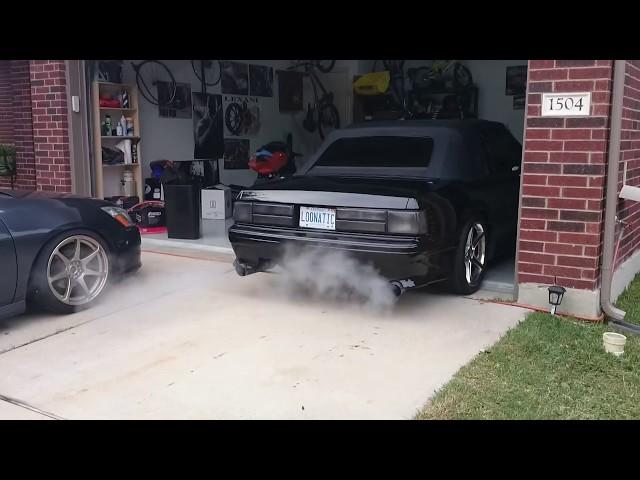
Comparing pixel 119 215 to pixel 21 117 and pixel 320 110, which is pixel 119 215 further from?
pixel 320 110

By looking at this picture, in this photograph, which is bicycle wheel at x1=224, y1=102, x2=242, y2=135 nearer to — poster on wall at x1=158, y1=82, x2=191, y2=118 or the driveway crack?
poster on wall at x1=158, y1=82, x2=191, y2=118

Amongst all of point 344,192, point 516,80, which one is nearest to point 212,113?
point 516,80

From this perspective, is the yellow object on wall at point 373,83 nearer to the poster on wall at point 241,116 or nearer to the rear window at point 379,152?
the poster on wall at point 241,116

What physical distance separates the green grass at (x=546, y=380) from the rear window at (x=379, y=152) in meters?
1.68

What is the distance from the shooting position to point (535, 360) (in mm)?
3891

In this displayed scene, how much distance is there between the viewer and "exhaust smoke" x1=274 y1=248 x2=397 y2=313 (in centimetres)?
465

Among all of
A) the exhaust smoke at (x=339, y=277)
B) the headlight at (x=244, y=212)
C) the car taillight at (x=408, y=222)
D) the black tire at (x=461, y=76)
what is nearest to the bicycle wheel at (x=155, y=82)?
the black tire at (x=461, y=76)

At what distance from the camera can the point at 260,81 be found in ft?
43.0

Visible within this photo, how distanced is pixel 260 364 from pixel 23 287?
6.22 ft

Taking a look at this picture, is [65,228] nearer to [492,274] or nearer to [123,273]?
[123,273]

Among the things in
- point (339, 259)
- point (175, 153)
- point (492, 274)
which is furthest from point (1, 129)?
point (492, 274)

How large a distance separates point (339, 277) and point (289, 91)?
32.2ft

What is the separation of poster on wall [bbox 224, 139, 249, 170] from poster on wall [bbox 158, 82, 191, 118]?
4.14 ft

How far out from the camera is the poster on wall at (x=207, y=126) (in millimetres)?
11578
